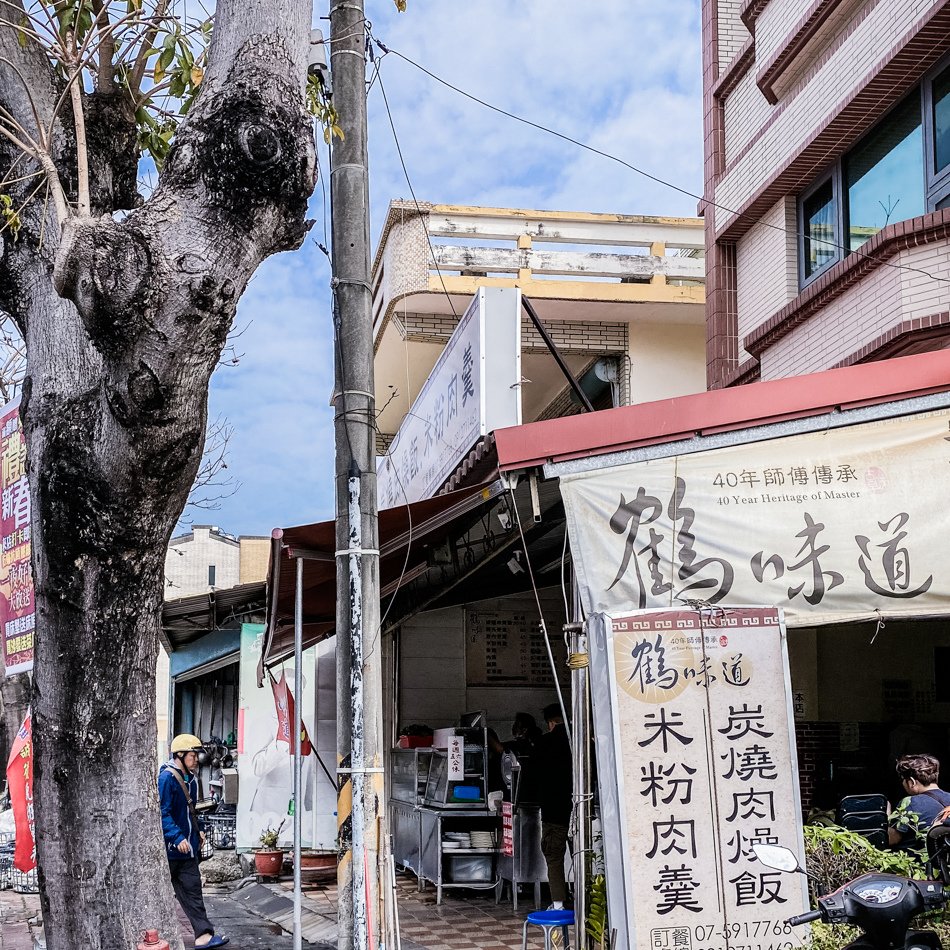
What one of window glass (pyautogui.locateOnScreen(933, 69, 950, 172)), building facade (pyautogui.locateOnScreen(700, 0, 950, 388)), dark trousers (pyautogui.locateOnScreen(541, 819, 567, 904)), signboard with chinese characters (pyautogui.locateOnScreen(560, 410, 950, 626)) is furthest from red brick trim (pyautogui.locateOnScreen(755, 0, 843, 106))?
dark trousers (pyautogui.locateOnScreen(541, 819, 567, 904))

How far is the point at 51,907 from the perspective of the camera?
5.83 metres

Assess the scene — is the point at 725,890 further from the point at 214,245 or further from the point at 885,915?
the point at 214,245

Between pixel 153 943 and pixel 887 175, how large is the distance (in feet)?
31.2

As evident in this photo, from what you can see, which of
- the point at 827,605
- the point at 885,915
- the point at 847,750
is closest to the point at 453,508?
the point at 827,605

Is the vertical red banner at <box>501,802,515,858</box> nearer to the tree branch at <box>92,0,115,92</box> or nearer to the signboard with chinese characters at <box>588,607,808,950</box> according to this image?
the signboard with chinese characters at <box>588,607,808,950</box>

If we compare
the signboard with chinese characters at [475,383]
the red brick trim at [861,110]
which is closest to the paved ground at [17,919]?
the signboard with chinese characters at [475,383]

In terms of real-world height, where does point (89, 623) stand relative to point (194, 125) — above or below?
below

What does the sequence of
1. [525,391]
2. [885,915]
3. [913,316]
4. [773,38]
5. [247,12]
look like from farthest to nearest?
[525,391], [773,38], [913,316], [247,12], [885,915]

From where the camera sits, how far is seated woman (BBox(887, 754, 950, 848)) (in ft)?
23.1

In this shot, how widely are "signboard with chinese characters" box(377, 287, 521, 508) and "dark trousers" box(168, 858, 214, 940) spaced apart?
3973 mm

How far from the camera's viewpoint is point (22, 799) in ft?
33.3

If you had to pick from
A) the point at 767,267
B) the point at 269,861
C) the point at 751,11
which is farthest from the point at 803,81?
the point at 269,861

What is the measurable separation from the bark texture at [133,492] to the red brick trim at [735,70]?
9429mm

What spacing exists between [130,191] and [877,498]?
485 centimetres
